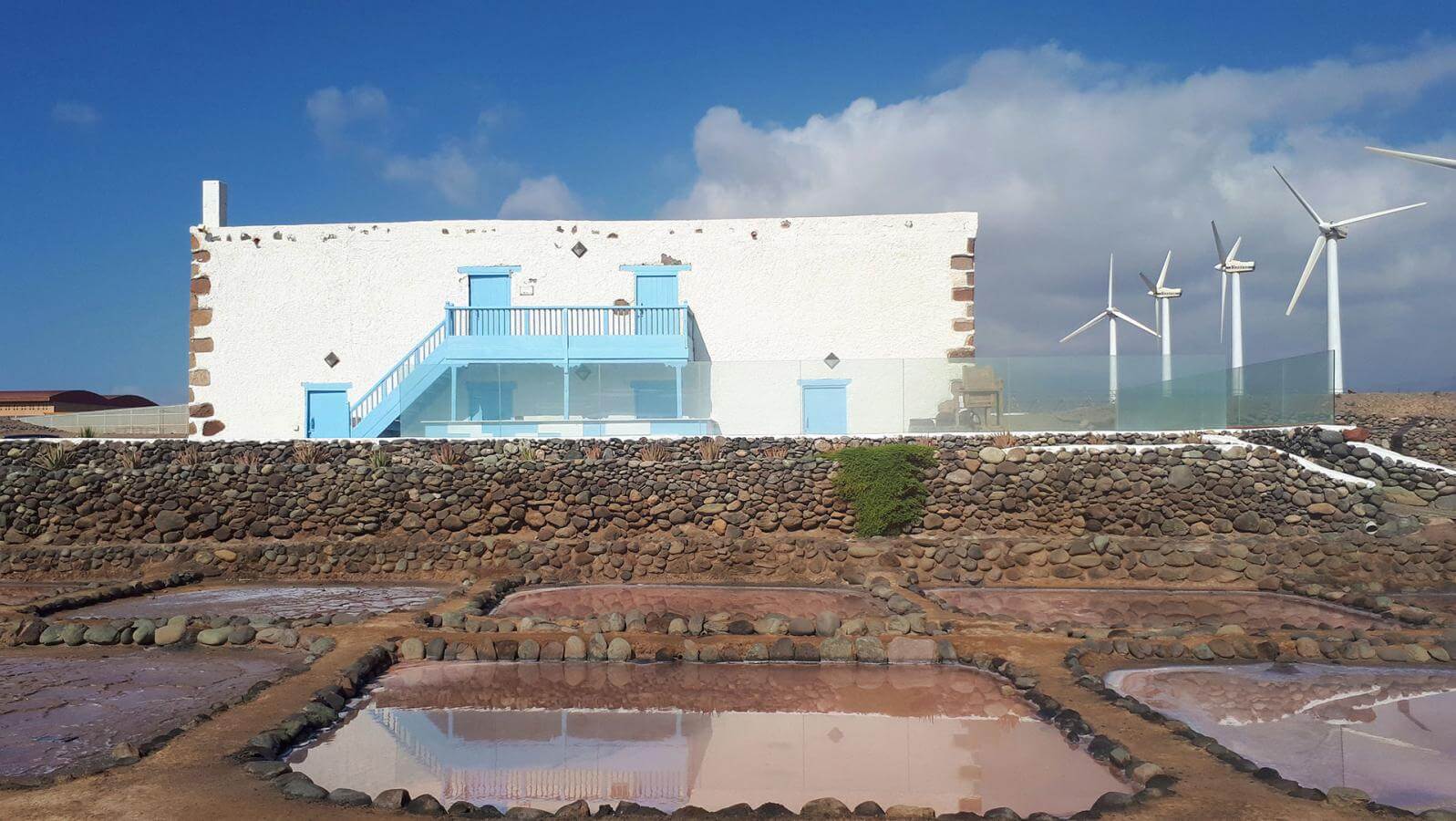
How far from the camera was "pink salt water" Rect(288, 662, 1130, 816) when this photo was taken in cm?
679

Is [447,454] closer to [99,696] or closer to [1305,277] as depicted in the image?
[99,696]

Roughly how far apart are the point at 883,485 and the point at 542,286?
40.9 ft

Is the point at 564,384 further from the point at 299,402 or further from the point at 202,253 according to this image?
the point at 202,253

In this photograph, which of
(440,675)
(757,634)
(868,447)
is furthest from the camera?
(868,447)

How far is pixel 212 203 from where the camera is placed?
1088 inches

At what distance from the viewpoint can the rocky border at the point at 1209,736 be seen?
6.09 m

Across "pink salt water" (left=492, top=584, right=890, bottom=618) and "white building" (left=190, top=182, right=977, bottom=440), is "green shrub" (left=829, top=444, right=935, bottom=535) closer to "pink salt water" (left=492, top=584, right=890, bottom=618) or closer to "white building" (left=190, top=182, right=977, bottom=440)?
"pink salt water" (left=492, top=584, right=890, bottom=618)

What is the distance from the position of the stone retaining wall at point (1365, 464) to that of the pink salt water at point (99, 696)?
63.0ft

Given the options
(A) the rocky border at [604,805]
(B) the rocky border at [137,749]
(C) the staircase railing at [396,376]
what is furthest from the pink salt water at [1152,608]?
(C) the staircase railing at [396,376]

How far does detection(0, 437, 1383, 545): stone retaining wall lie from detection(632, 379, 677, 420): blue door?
416cm

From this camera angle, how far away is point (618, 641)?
1066 cm

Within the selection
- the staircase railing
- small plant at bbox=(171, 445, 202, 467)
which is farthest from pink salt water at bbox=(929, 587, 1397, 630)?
small plant at bbox=(171, 445, 202, 467)

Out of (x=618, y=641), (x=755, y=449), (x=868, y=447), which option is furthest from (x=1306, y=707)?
(x=755, y=449)

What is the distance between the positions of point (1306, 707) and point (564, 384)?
18.3 metres
